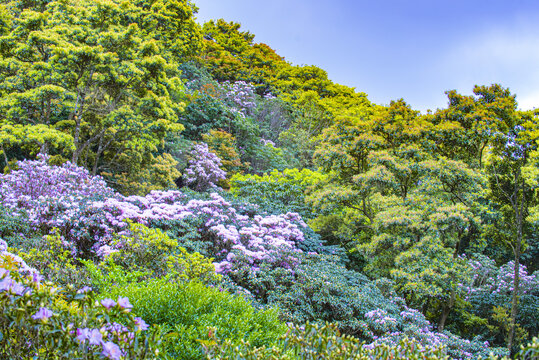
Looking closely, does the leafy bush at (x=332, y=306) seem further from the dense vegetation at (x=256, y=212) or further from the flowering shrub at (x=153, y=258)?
the flowering shrub at (x=153, y=258)

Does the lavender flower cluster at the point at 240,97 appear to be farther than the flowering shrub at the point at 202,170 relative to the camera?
Yes

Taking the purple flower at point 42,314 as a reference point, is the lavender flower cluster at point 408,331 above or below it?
below

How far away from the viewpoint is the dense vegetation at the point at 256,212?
11.3 ft

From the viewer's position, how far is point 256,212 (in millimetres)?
8156

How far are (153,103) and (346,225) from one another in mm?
5924

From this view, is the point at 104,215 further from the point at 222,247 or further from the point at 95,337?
the point at 95,337

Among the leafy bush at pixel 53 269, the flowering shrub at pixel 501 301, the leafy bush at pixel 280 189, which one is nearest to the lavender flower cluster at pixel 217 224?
the leafy bush at pixel 53 269

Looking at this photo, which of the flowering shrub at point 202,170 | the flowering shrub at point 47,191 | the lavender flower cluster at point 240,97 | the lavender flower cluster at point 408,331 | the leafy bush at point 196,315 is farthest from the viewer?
the lavender flower cluster at point 240,97

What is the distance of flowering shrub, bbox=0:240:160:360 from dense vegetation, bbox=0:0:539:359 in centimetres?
16

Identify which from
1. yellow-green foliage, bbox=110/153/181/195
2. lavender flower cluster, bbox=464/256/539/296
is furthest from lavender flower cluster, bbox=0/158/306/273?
lavender flower cluster, bbox=464/256/539/296

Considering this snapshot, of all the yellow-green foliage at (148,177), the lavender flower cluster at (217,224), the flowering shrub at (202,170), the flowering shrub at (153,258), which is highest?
the flowering shrub at (202,170)

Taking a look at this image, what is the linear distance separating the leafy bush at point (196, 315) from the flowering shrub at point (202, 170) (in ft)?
25.9

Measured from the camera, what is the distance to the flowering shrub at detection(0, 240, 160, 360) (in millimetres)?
1073

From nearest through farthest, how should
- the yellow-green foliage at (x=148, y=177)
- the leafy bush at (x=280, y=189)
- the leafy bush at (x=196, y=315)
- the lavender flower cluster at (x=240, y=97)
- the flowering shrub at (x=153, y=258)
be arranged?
the leafy bush at (x=196, y=315) < the flowering shrub at (x=153, y=258) < the yellow-green foliage at (x=148, y=177) < the leafy bush at (x=280, y=189) < the lavender flower cluster at (x=240, y=97)
